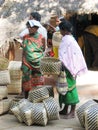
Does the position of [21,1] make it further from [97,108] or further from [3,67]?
[97,108]

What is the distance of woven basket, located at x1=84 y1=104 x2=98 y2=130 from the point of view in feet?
20.9

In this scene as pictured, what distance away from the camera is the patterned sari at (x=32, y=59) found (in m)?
7.88

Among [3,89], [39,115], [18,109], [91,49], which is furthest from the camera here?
[91,49]

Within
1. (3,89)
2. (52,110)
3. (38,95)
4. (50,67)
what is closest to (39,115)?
(52,110)

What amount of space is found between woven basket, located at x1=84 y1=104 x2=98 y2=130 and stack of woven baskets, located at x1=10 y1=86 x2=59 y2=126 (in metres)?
0.69

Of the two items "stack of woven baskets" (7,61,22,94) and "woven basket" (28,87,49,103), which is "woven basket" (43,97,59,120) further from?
"stack of woven baskets" (7,61,22,94)

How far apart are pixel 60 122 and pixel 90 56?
7.46 m

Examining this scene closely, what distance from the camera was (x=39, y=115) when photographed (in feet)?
22.6

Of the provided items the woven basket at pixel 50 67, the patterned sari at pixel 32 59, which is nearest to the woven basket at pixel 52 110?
the woven basket at pixel 50 67

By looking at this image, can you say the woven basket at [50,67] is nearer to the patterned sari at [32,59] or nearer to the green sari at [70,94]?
the green sari at [70,94]

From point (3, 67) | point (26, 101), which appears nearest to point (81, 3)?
point (3, 67)

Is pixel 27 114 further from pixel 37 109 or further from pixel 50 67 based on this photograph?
pixel 50 67

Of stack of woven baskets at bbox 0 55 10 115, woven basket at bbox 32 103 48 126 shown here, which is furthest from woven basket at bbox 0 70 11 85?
woven basket at bbox 32 103 48 126

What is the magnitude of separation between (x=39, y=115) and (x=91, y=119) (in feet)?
3.05
